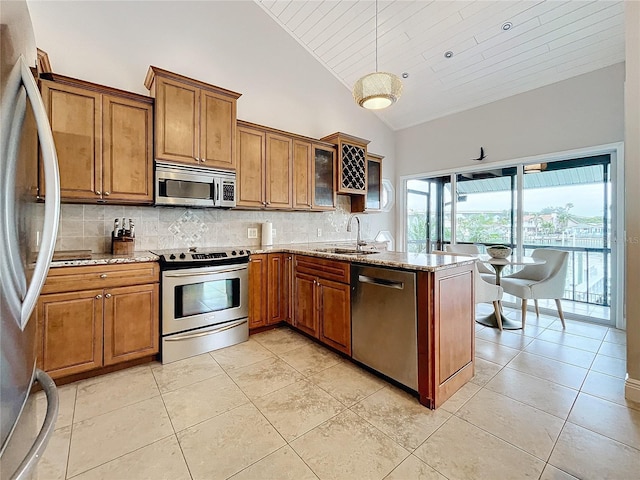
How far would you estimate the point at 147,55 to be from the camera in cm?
298

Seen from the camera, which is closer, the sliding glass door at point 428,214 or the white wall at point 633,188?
the white wall at point 633,188

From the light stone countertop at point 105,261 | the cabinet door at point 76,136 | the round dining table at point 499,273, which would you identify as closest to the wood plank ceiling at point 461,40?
the round dining table at point 499,273

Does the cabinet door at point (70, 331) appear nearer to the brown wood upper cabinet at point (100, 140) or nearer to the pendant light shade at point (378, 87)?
the brown wood upper cabinet at point (100, 140)

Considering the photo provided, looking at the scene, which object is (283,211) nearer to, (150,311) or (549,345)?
(150,311)

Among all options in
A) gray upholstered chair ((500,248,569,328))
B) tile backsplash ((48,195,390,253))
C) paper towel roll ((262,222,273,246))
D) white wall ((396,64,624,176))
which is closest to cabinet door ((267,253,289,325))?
paper towel roll ((262,222,273,246))

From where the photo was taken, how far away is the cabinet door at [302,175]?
3.73 metres

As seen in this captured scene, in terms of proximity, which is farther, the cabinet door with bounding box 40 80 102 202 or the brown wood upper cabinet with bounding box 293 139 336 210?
the brown wood upper cabinet with bounding box 293 139 336 210

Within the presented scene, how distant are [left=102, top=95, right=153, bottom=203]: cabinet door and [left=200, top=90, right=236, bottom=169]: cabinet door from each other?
468 mm

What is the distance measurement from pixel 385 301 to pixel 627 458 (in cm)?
143

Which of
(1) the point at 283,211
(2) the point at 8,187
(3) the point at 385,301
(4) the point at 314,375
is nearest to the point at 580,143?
(3) the point at 385,301

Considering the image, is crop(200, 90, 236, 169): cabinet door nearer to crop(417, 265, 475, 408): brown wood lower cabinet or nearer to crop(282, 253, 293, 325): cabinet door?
crop(282, 253, 293, 325): cabinet door

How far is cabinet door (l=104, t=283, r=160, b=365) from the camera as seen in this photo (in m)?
2.25

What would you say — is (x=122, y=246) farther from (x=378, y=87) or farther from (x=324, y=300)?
(x=378, y=87)

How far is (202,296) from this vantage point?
8.85 feet
